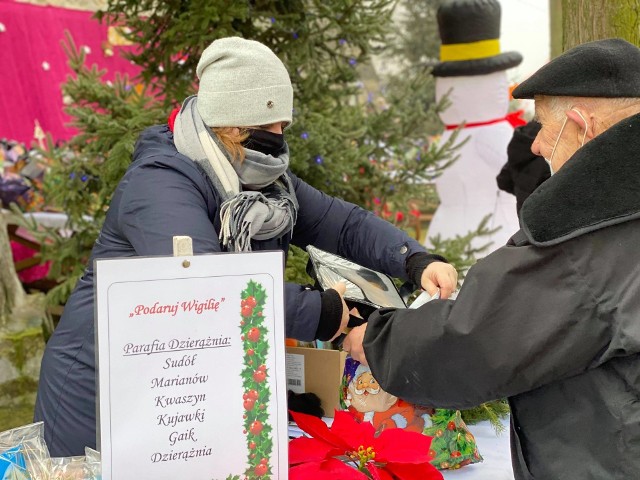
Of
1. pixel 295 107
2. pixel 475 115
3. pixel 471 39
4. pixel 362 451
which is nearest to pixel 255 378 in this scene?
pixel 362 451

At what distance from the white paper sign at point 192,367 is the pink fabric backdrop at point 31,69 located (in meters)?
6.35

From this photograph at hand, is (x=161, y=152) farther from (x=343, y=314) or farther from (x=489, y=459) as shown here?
(x=489, y=459)

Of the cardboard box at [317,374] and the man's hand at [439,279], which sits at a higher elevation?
the man's hand at [439,279]

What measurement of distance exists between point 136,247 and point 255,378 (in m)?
0.46

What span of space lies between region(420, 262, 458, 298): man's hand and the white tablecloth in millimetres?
363

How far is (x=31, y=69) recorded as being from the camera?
7.40 m

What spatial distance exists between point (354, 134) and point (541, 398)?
291cm

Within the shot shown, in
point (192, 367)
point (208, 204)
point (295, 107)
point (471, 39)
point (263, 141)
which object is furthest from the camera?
point (471, 39)

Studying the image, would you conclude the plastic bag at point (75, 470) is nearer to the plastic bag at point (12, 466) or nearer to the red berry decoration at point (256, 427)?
the plastic bag at point (12, 466)

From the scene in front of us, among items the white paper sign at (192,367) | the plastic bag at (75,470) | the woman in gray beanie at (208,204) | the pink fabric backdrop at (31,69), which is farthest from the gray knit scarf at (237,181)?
the pink fabric backdrop at (31,69)

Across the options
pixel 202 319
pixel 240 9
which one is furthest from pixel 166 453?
pixel 240 9

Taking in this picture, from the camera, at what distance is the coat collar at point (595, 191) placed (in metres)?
1.15

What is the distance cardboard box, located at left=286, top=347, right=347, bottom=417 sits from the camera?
65.5 inches

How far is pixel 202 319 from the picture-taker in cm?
114
